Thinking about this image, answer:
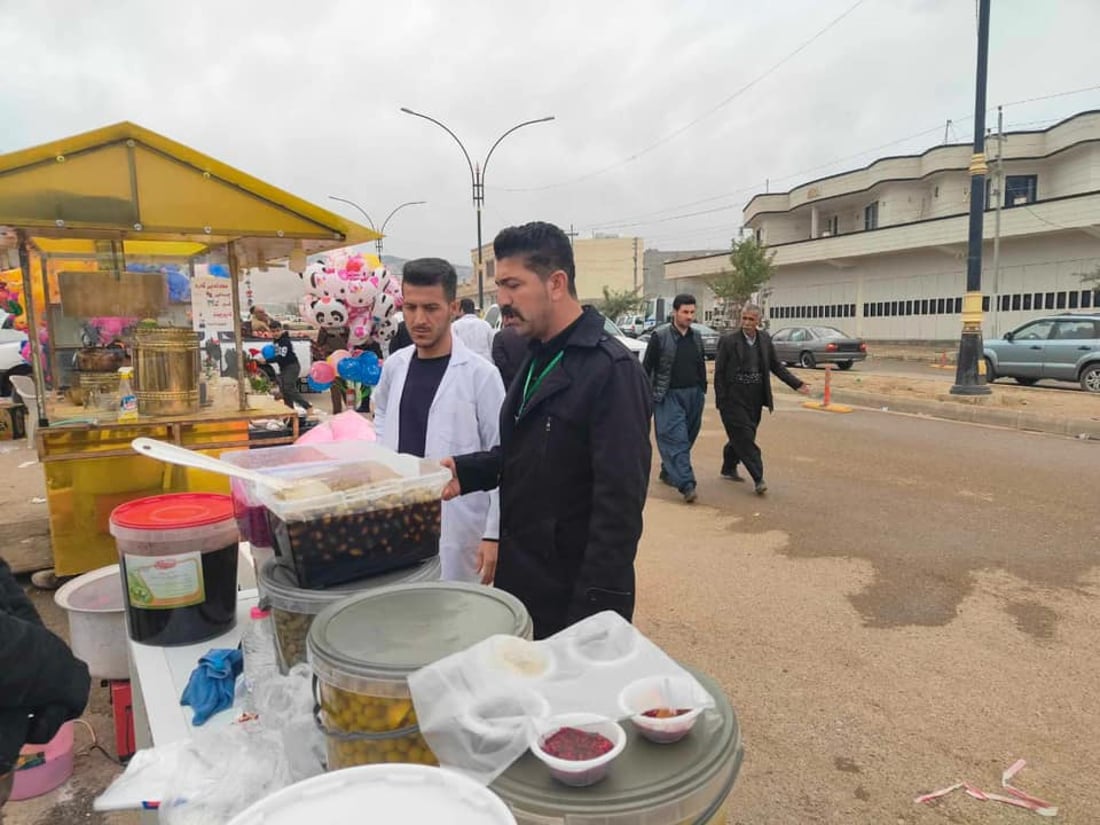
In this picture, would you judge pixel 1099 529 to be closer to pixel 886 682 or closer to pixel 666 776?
pixel 886 682

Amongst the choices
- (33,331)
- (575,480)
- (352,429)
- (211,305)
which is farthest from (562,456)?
(33,331)

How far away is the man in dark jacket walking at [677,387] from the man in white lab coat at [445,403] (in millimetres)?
4098

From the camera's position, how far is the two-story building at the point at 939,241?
26594mm

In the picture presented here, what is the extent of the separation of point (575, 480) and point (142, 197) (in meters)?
3.75

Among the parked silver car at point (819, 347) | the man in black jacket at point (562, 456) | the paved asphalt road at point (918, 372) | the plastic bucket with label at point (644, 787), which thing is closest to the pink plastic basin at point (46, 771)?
the man in black jacket at point (562, 456)

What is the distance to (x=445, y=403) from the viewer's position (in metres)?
2.93

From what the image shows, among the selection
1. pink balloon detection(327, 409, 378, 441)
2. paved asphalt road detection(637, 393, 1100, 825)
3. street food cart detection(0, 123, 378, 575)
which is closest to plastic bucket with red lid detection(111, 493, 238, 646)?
pink balloon detection(327, 409, 378, 441)

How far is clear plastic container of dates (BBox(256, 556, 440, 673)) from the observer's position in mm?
1599

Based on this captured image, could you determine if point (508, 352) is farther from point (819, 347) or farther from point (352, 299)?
point (819, 347)

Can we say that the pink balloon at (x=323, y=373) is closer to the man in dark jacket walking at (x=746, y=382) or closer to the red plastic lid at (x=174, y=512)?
the red plastic lid at (x=174, y=512)

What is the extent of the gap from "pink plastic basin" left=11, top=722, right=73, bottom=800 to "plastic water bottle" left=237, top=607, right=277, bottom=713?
1544 mm

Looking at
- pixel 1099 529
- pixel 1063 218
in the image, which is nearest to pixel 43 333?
pixel 1099 529

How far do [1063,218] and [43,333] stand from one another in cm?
3011

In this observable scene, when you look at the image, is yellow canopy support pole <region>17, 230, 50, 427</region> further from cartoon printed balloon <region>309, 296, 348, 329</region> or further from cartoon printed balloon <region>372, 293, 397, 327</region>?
cartoon printed balloon <region>372, 293, 397, 327</region>
